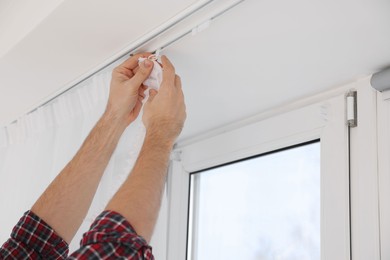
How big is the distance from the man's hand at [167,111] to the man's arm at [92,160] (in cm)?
8

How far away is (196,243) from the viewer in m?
1.63

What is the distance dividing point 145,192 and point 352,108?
1.84ft

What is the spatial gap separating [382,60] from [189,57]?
1.32 feet

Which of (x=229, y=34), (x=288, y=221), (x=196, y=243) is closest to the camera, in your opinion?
(x=229, y=34)

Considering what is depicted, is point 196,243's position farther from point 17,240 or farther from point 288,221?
point 17,240

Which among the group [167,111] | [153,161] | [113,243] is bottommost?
[113,243]

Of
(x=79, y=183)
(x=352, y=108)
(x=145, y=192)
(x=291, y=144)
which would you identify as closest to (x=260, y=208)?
(x=291, y=144)

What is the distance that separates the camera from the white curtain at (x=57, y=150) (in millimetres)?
1272

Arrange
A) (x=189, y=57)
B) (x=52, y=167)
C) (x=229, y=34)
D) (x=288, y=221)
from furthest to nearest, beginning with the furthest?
(x=52, y=167) → (x=288, y=221) → (x=189, y=57) → (x=229, y=34)

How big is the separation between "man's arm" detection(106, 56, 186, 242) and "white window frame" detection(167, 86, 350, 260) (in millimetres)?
362

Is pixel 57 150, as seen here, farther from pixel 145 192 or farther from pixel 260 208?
pixel 145 192

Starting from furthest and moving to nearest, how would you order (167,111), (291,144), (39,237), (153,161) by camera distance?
(291,144), (39,237), (167,111), (153,161)

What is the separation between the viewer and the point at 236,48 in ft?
3.85

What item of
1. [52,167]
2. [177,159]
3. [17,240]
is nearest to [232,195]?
[177,159]
